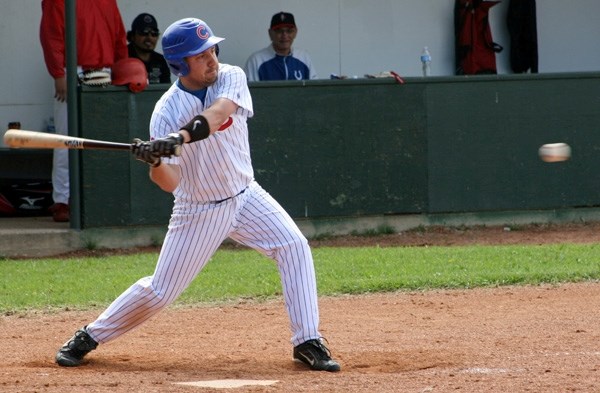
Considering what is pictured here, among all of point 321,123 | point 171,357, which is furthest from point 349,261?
point 171,357

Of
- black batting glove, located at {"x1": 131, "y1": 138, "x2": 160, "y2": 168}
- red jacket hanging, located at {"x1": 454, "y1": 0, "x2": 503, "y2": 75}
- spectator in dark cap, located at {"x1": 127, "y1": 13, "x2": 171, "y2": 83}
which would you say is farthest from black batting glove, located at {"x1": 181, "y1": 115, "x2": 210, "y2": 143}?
red jacket hanging, located at {"x1": 454, "y1": 0, "x2": 503, "y2": 75}

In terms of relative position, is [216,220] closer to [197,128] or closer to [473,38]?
[197,128]

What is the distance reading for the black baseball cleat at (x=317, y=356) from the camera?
6031 millimetres

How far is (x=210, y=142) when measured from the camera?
5.95 meters

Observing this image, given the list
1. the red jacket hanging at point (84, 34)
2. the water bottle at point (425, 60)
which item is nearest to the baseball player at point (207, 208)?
the red jacket hanging at point (84, 34)

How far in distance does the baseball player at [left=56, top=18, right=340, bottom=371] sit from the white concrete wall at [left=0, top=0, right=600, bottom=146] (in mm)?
6843

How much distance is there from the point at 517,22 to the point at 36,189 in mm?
5637

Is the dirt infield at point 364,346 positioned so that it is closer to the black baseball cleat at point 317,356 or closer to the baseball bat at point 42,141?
the black baseball cleat at point 317,356

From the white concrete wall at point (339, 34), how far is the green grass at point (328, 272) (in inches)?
108

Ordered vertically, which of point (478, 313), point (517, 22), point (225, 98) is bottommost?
point (478, 313)

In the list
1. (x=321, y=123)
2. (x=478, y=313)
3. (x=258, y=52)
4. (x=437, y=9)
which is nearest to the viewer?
(x=478, y=313)

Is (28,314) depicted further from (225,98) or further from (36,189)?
(36,189)

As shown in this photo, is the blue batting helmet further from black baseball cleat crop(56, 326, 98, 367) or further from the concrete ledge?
the concrete ledge

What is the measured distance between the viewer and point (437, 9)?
44.4ft
